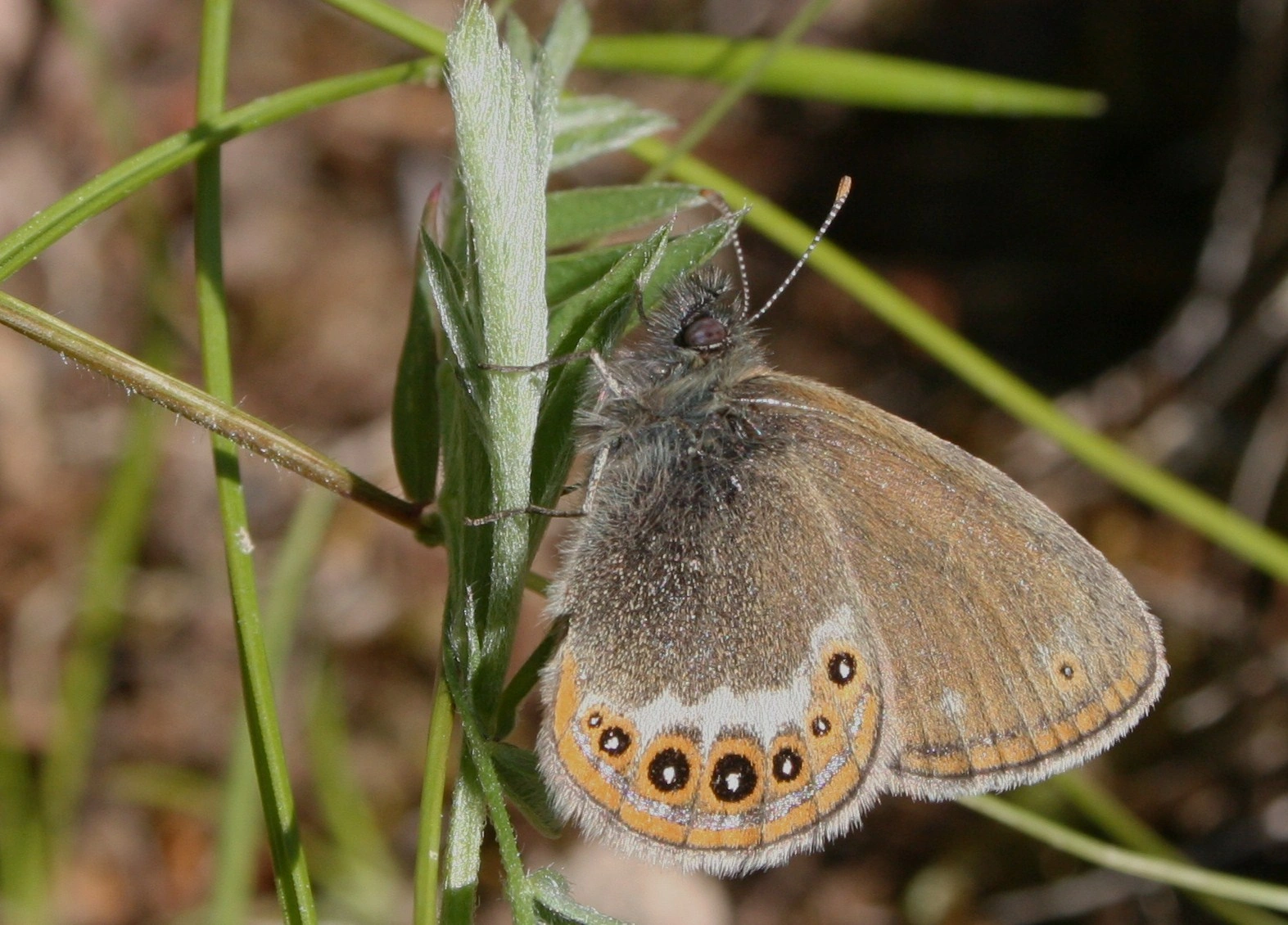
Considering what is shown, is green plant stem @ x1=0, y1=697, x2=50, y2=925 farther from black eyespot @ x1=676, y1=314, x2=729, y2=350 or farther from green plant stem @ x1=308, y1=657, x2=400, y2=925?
black eyespot @ x1=676, y1=314, x2=729, y2=350

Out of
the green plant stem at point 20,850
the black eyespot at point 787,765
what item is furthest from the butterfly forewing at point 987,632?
the green plant stem at point 20,850

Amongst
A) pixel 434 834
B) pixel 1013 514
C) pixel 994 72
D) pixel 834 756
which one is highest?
pixel 994 72

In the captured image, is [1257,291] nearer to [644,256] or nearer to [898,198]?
[898,198]

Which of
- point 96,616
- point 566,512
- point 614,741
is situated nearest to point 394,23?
point 566,512

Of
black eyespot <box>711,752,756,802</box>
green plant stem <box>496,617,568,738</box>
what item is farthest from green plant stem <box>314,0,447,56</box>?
black eyespot <box>711,752,756,802</box>

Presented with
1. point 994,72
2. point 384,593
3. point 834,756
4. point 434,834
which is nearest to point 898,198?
point 994,72
